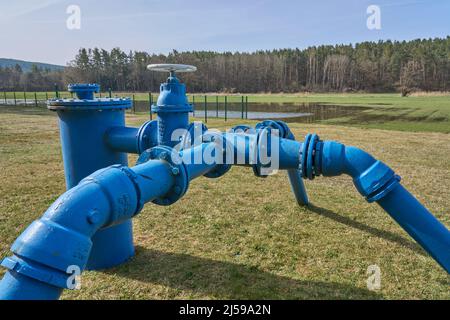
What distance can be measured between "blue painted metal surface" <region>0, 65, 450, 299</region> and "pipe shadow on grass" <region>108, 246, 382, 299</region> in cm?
37

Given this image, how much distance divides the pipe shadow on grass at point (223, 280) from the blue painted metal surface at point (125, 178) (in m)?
0.37

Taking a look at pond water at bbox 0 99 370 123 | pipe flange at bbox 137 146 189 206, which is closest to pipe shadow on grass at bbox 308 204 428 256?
pipe flange at bbox 137 146 189 206

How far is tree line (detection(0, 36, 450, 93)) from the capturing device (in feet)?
273

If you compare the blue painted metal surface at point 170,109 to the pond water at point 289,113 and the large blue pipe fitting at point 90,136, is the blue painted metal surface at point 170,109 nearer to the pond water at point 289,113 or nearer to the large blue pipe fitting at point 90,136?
the large blue pipe fitting at point 90,136

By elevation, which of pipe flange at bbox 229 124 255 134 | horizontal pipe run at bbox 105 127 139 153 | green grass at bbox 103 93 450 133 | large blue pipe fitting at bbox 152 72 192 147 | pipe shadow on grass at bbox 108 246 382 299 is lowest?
pipe shadow on grass at bbox 108 246 382 299

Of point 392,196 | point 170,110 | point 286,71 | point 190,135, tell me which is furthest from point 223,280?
point 286,71

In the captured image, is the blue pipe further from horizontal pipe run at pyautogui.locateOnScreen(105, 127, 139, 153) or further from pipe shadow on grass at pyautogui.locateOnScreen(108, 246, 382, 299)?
pipe shadow on grass at pyautogui.locateOnScreen(108, 246, 382, 299)

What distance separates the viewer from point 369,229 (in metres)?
4.96

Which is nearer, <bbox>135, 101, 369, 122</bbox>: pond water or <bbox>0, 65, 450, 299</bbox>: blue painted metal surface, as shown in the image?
<bbox>0, 65, 450, 299</bbox>: blue painted metal surface

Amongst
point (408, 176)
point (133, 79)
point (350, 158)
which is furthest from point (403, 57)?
point (350, 158)

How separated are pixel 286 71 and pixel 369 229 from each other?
10124 cm

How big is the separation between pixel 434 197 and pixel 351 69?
93383mm

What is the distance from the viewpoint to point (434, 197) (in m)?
6.22

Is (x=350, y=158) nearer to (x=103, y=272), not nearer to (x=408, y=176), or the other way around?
(x=103, y=272)
